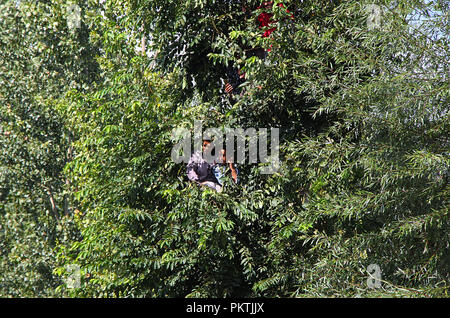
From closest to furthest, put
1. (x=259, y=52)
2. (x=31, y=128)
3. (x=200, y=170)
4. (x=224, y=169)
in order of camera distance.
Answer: (x=200, y=170)
(x=224, y=169)
(x=259, y=52)
(x=31, y=128)

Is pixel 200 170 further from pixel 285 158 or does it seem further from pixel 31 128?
pixel 31 128

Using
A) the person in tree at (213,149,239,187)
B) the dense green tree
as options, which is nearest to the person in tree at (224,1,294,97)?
the person in tree at (213,149,239,187)

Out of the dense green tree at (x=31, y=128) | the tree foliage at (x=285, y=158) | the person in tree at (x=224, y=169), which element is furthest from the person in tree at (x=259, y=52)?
the dense green tree at (x=31, y=128)

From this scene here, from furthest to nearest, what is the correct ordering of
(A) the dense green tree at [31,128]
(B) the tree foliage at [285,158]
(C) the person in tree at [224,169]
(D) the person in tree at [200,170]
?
(A) the dense green tree at [31,128]
(C) the person in tree at [224,169]
(D) the person in tree at [200,170]
(B) the tree foliage at [285,158]

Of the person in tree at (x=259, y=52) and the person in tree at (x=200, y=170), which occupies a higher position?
the person in tree at (x=259, y=52)

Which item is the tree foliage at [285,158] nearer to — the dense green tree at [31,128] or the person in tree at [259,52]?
the person in tree at [259,52]

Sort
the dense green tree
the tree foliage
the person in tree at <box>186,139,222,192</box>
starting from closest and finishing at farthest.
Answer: the tree foliage < the person in tree at <box>186,139,222,192</box> < the dense green tree

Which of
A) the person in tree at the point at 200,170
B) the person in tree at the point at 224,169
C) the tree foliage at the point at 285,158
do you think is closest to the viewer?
the tree foliage at the point at 285,158

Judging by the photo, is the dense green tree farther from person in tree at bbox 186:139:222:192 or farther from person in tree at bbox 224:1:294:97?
person in tree at bbox 186:139:222:192

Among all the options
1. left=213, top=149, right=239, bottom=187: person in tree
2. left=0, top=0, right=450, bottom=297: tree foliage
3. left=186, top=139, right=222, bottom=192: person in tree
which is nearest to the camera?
left=0, top=0, right=450, bottom=297: tree foliage

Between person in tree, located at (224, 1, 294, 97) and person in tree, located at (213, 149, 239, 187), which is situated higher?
person in tree, located at (224, 1, 294, 97)

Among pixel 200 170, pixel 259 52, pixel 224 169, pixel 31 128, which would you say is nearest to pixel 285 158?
pixel 224 169
